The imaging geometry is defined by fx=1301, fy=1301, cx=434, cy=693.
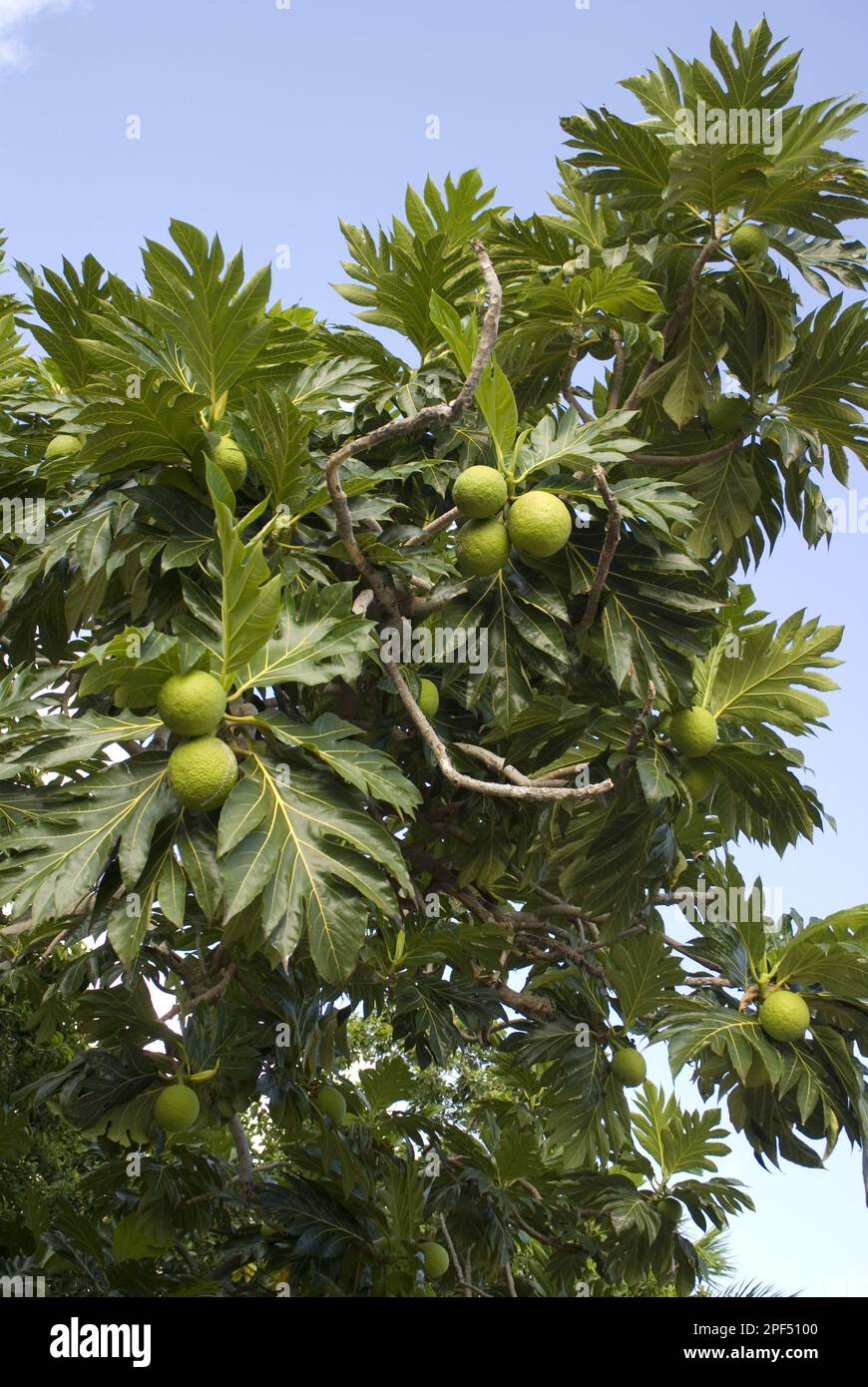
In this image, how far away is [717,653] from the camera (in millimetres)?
3807

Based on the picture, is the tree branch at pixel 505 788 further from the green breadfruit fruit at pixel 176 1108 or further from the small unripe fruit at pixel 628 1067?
the green breadfruit fruit at pixel 176 1108

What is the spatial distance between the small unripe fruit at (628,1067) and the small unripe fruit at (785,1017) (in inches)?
35.1

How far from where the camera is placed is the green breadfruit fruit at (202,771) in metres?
2.71

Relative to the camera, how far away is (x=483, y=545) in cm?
307

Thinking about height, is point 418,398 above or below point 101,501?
above

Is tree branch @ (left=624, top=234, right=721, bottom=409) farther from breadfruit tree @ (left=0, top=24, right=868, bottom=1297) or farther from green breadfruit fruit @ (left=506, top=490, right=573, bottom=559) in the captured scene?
green breadfruit fruit @ (left=506, top=490, right=573, bottom=559)

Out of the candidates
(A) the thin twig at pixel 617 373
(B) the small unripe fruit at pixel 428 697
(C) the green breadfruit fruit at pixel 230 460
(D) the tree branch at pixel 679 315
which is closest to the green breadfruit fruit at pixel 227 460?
(C) the green breadfruit fruit at pixel 230 460

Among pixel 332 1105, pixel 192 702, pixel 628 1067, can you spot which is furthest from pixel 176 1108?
pixel 192 702

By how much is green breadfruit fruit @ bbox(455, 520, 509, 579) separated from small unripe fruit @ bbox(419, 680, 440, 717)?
778 mm

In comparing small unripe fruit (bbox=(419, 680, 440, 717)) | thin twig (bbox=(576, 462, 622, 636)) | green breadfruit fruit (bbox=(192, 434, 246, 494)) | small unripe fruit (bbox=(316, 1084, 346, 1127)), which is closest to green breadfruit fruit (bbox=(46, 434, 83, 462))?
A: green breadfruit fruit (bbox=(192, 434, 246, 494))

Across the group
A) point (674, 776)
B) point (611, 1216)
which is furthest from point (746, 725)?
point (611, 1216)
